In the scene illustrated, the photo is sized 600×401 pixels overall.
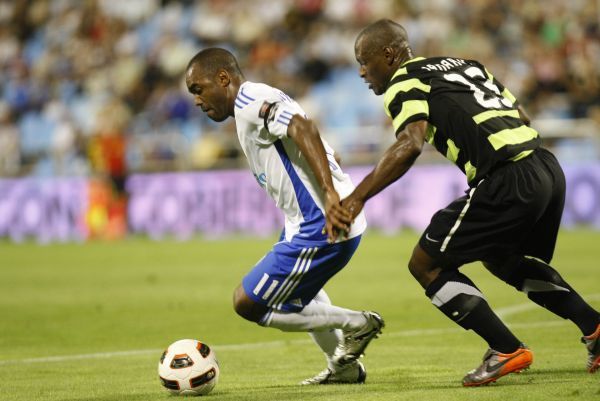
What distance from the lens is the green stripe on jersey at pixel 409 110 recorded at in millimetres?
5543

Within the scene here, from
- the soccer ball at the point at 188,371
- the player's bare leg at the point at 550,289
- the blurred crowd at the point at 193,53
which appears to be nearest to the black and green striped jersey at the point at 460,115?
the player's bare leg at the point at 550,289

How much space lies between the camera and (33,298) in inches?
460

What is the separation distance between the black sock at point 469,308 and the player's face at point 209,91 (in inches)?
60.9

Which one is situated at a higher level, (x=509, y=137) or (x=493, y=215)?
(x=509, y=137)

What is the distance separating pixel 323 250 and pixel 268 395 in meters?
0.84

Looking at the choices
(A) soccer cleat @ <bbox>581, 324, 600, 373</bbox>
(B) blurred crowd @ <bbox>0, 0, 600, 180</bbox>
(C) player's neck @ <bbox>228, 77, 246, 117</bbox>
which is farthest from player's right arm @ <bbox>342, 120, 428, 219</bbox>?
(B) blurred crowd @ <bbox>0, 0, 600, 180</bbox>

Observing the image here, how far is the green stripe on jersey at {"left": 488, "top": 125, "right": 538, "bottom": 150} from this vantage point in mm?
5648

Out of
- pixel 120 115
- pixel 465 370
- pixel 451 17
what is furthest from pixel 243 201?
pixel 465 370

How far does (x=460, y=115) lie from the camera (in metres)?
5.65

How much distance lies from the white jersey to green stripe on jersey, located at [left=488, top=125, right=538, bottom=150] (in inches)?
33.4

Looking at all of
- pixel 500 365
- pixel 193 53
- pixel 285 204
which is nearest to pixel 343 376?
pixel 500 365

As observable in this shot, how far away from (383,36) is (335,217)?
43.5 inches

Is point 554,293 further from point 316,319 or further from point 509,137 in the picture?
point 316,319

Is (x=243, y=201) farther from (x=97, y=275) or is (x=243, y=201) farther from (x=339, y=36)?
(x=97, y=275)
